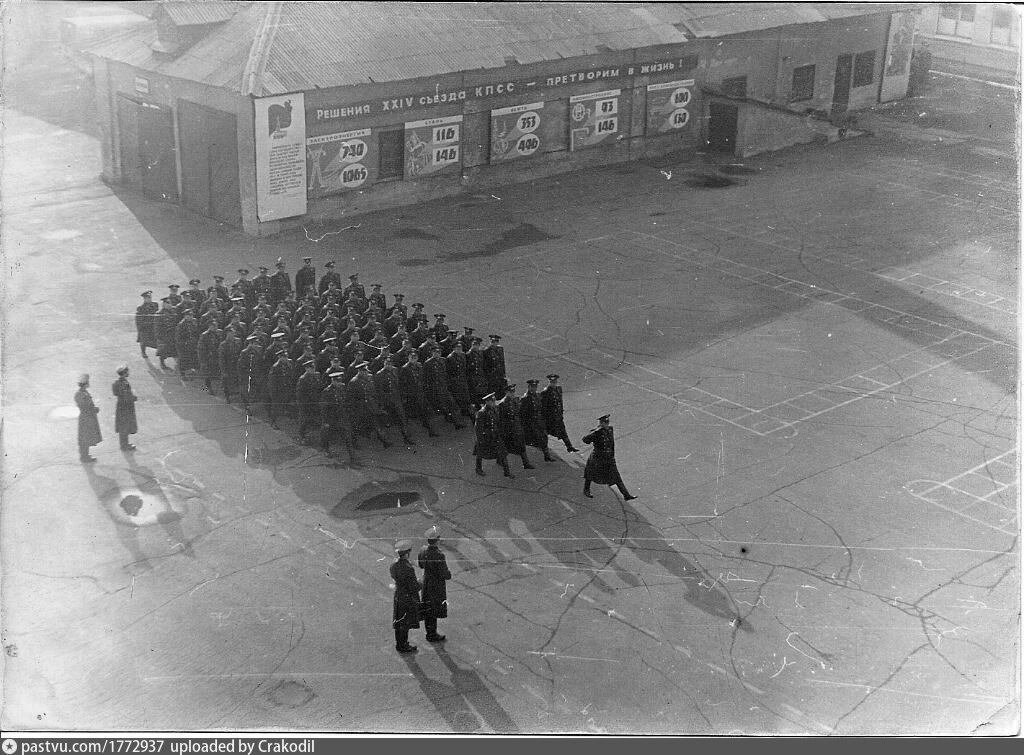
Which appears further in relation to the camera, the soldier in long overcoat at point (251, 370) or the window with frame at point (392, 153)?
the window with frame at point (392, 153)

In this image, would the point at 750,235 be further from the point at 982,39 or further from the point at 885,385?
the point at 982,39

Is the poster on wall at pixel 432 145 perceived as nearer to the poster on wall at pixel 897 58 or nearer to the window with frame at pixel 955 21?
the poster on wall at pixel 897 58

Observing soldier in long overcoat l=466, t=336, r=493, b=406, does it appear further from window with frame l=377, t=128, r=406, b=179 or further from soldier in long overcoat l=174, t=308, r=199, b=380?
window with frame l=377, t=128, r=406, b=179

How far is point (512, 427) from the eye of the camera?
17.5 m

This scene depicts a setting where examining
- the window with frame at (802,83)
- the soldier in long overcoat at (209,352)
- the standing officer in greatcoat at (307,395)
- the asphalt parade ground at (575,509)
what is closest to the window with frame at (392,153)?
Answer: the asphalt parade ground at (575,509)

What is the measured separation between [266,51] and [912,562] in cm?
1819

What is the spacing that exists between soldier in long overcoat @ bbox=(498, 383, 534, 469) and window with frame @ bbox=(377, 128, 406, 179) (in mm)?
13294

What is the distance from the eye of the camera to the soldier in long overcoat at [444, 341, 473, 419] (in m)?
18.9

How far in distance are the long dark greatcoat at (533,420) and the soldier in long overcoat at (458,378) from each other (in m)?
1.48

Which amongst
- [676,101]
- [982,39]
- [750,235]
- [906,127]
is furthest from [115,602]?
[982,39]

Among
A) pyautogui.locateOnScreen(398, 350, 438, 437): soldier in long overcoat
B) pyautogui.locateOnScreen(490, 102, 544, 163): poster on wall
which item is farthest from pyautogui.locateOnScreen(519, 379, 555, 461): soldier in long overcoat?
pyautogui.locateOnScreen(490, 102, 544, 163): poster on wall

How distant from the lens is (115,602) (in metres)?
14.2

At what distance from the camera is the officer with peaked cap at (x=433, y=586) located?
13500 mm

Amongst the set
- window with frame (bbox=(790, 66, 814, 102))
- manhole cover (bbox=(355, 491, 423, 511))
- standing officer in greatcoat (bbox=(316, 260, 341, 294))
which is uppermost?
window with frame (bbox=(790, 66, 814, 102))
